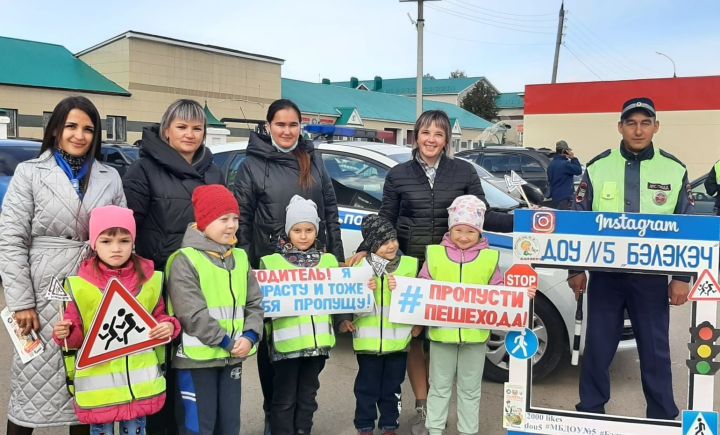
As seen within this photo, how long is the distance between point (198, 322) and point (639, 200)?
2.53 m

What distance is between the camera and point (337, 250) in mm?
3840

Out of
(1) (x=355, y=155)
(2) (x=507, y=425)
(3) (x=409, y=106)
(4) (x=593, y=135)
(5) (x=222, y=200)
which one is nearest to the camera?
(5) (x=222, y=200)

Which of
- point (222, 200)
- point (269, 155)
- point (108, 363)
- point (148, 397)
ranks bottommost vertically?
point (148, 397)

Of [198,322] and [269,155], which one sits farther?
[269,155]

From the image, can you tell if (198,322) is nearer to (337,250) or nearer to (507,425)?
(337,250)

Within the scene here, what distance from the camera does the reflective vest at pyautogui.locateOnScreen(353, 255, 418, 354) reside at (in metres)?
→ 3.52

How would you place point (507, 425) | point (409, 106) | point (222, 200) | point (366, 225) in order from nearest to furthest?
point (222, 200)
point (507, 425)
point (366, 225)
point (409, 106)

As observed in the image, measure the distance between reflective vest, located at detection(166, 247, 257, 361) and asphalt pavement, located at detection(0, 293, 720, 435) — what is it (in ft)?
4.00

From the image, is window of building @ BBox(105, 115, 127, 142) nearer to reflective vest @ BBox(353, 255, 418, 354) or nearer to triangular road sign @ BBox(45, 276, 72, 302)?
reflective vest @ BBox(353, 255, 418, 354)

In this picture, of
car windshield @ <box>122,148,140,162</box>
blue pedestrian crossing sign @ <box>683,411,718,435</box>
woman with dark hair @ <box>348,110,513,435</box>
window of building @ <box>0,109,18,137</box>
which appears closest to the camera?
blue pedestrian crossing sign @ <box>683,411,718,435</box>

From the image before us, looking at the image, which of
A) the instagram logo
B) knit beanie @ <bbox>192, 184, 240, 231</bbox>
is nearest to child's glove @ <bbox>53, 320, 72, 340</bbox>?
knit beanie @ <bbox>192, 184, 240, 231</bbox>

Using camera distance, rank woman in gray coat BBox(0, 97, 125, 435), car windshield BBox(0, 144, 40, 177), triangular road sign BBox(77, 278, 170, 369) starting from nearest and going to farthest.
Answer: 1. triangular road sign BBox(77, 278, 170, 369)
2. woman in gray coat BBox(0, 97, 125, 435)
3. car windshield BBox(0, 144, 40, 177)

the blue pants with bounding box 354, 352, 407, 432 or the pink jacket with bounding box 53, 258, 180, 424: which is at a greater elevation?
the pink jacket with bounding box 53, 258, 180, 424

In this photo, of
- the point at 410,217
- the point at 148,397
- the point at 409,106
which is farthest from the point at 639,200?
the point at 409,106
